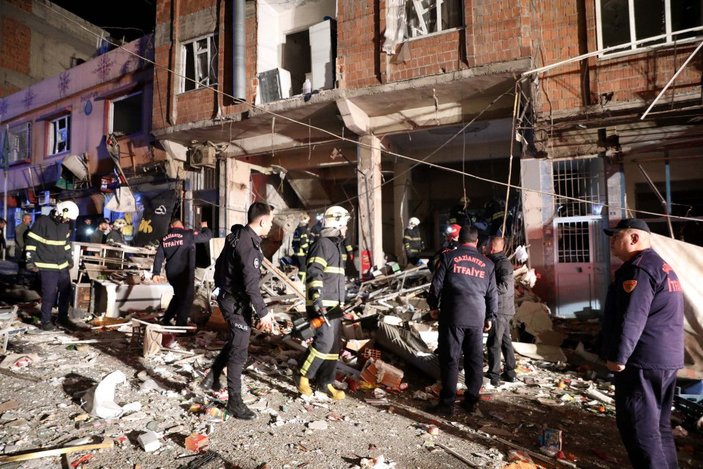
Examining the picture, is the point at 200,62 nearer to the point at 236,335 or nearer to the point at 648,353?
the point at 236,335

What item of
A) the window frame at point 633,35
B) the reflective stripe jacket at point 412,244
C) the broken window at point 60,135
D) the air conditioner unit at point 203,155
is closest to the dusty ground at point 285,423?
the reflective stripe jacket at point 412,244

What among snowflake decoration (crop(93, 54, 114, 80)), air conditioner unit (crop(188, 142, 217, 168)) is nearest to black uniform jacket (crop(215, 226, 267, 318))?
air conditioner unit (crop(188, 142, 217, 168))

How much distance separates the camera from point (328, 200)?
1547 cm

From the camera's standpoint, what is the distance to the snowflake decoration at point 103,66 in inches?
569

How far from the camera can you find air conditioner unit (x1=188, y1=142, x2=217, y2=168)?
12797 mm

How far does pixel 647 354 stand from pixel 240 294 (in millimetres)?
3324

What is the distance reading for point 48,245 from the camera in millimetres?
6500

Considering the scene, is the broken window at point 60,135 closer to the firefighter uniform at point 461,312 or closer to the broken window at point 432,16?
the broken window at point 432,16

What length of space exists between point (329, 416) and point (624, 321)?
2732 millimetres

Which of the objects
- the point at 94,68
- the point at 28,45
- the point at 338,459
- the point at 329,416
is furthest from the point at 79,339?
the point at 28,45

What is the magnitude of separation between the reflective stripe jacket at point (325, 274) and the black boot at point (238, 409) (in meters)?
1.16

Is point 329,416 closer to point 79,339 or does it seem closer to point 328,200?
point 79,339

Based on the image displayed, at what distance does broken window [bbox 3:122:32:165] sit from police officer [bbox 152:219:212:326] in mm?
15829

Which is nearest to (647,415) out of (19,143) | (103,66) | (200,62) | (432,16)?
(432,16)
